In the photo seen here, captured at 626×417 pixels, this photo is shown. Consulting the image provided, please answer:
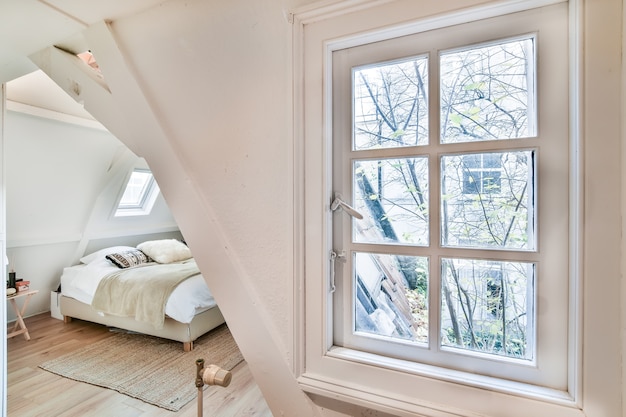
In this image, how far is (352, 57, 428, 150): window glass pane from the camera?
0.83 metres

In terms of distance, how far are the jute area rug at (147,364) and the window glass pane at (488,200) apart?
222cm

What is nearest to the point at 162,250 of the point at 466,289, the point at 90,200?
the point at 90,200

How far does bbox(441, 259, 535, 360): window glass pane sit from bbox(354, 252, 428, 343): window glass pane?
0.20 ft

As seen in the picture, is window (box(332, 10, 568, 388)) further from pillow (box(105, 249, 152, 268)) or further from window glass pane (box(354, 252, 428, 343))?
pillow (box(105, 249, 152, 268))

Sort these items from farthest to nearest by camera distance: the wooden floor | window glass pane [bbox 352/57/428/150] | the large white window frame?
the wooden floor
window glass pane [bbox 352/57/428/150]
the large white window frame

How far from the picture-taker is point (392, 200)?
0.86 m

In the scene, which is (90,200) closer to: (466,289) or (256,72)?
(256,72)

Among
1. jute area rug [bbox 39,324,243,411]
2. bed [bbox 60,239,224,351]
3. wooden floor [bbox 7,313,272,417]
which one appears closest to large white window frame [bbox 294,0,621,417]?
wooden floor [bbox 7,313,272,417]

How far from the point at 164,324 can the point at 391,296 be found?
109 inches

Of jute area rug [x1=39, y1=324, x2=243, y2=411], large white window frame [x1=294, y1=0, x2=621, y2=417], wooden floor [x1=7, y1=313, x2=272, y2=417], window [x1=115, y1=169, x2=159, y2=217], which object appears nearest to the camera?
large white window frame [x1=294, y1=0, x2=621, y2=417]

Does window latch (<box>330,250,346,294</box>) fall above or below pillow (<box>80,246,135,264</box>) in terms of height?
above

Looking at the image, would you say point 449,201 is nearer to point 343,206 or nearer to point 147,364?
point 343,206

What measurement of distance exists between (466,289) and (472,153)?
1.19 feet

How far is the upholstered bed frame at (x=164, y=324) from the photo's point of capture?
284 cm
